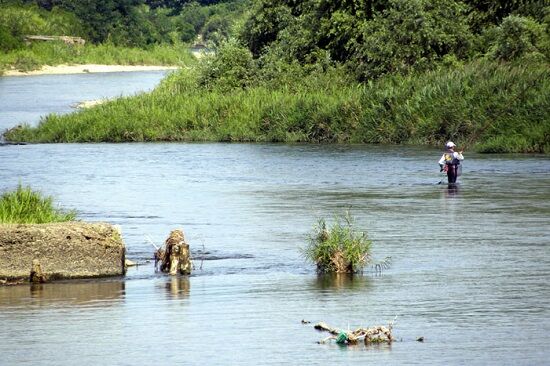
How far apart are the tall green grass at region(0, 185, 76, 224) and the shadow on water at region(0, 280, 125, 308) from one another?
1.52m

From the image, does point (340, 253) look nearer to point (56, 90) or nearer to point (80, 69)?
point (56, 90)

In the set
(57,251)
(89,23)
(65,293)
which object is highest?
(89,23)

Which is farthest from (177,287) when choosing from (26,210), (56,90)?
(56,90)

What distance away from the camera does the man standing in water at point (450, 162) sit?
28.9 meters

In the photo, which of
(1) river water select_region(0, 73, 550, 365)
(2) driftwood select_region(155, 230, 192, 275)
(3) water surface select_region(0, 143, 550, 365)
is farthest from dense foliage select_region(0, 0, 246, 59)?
(2) driftwood select_region(155, 230, 192, 275)

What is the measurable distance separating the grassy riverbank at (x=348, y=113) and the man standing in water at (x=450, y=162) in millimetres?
8335

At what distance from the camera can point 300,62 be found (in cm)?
5131

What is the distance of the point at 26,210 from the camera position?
20.5 metres

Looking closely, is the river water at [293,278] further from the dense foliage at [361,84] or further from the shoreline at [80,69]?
the shoreline at [80,69]

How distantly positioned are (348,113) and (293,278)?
2482 cm

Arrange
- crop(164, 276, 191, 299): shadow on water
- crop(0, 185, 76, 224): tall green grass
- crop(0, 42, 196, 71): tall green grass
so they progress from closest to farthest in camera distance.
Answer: crop(164, 276, 191, 299): shadow on water → crop(0, 185, 76, 224): tall green grass → crop(0, 42, 196, 71): tall green grass

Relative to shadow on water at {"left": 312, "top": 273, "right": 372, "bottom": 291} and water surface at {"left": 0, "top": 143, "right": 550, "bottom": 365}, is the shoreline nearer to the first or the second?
water surface at {"left": 0, "top": 143, "right": 550, "bottom": 365}

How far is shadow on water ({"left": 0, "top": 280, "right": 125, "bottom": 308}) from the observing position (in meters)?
17.1

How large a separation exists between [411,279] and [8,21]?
91.9 metres
